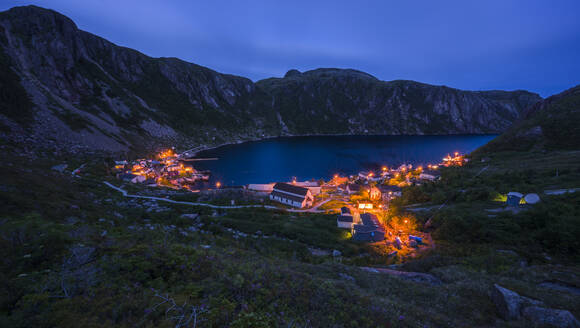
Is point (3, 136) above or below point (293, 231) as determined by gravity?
above

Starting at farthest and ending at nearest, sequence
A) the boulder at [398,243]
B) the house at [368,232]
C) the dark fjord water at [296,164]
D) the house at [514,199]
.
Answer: the dark fjord water at [296,164] < the house at [368,232] < the house at [514,199] < the boulder at [398,243]

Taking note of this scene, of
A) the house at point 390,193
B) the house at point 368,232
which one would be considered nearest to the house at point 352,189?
the house at point 390,193

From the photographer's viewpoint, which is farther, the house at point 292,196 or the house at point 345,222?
the house at point 292,196

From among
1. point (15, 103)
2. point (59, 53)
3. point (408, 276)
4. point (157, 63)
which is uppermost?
point (157, 63)

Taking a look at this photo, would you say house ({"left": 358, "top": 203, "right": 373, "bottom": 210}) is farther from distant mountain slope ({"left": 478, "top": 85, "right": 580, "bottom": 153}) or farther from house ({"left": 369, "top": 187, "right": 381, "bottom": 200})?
distant mountain slope ({"left": 478, "top": 85, "right": 580, "bottom": 153})

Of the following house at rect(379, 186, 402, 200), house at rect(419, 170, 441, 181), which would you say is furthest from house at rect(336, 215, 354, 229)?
house at rect(419, 170, 441, 181)

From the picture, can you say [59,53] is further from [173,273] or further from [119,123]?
[173,273]

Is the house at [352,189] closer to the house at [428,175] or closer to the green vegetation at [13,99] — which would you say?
the house at [428,175]

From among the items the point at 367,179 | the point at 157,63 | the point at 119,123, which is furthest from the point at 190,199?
the point at 157,63
